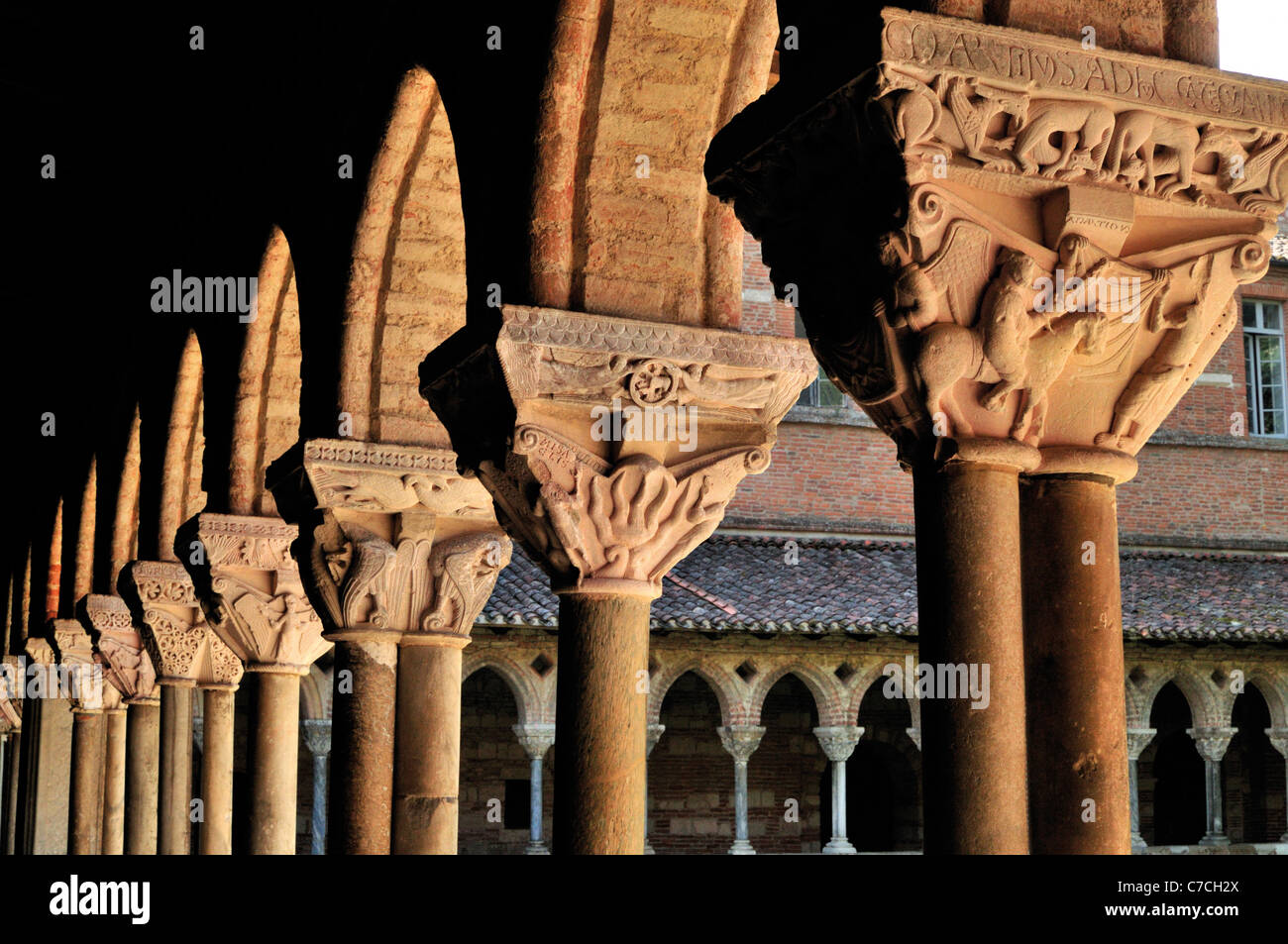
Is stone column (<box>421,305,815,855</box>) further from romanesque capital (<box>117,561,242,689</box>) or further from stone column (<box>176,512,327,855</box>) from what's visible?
romanesque capital (<box>117,561,242,689</box>)

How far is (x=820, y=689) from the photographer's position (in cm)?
1852

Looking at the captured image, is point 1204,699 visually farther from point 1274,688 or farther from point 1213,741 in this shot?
point 1274,688

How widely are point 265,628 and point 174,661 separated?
199cm

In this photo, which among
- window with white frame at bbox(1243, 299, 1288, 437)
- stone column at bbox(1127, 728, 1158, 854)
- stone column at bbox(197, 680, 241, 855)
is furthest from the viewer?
→ window with white frame at bbox(1243, 299, 1288, 437)

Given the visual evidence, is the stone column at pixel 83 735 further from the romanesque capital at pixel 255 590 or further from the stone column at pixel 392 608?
the stone column at pixel 392 608

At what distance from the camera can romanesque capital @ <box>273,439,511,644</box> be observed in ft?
19.3

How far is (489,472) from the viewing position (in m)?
4.65

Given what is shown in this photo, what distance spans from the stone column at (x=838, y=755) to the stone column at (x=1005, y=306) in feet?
51.6

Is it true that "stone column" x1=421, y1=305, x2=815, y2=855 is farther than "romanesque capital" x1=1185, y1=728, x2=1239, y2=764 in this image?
No

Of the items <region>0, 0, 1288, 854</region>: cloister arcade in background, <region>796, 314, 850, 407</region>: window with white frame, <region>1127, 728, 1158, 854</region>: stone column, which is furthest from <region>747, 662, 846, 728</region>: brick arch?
<region>0, 0, 1288, 854</region>: cloister arcade in background

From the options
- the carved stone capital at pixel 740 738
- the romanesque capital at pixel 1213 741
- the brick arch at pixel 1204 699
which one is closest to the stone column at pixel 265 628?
the carved stone capital at pixel 740 738

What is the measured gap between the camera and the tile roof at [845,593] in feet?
58.1

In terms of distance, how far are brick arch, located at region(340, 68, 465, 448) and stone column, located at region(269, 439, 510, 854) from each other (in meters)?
0.13

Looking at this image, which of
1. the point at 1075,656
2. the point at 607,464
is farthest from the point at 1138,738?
the point at 1075,656
